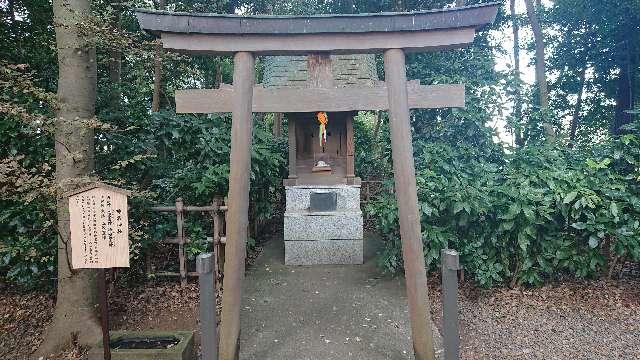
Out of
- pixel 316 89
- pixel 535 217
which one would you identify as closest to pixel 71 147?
pixel 316 89

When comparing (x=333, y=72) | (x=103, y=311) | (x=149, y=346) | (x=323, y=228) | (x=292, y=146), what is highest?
(x=333, y=72)

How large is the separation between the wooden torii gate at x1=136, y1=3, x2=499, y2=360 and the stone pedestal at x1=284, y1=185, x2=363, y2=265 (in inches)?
115

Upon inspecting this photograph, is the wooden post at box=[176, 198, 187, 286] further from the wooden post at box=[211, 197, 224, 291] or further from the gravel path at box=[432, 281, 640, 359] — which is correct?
the gravel path at box=[432, 281, 640, 359]

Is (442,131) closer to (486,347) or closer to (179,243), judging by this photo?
(486,347)

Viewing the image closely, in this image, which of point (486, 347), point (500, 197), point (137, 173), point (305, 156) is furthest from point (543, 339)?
point (137, 173)

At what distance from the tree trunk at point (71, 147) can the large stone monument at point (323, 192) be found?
3397mm

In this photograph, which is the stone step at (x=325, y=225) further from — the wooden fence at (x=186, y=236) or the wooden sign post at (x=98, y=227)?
the wooden sign post at (x=98, y=227)

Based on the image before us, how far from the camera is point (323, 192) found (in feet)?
22.2

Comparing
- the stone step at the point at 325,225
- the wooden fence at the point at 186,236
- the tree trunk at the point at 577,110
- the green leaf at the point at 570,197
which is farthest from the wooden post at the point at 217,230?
the tree trunk at the point at 577,110

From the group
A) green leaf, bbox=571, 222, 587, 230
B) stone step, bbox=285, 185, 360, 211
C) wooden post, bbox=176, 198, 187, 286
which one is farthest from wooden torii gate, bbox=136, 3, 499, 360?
stone step, bbox=285, 185, 360, 211

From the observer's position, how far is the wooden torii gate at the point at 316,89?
3.70m

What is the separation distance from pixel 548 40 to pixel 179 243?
46.7 feet

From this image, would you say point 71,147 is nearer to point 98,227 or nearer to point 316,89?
point 98,227

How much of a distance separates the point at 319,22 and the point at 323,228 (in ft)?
13.1
